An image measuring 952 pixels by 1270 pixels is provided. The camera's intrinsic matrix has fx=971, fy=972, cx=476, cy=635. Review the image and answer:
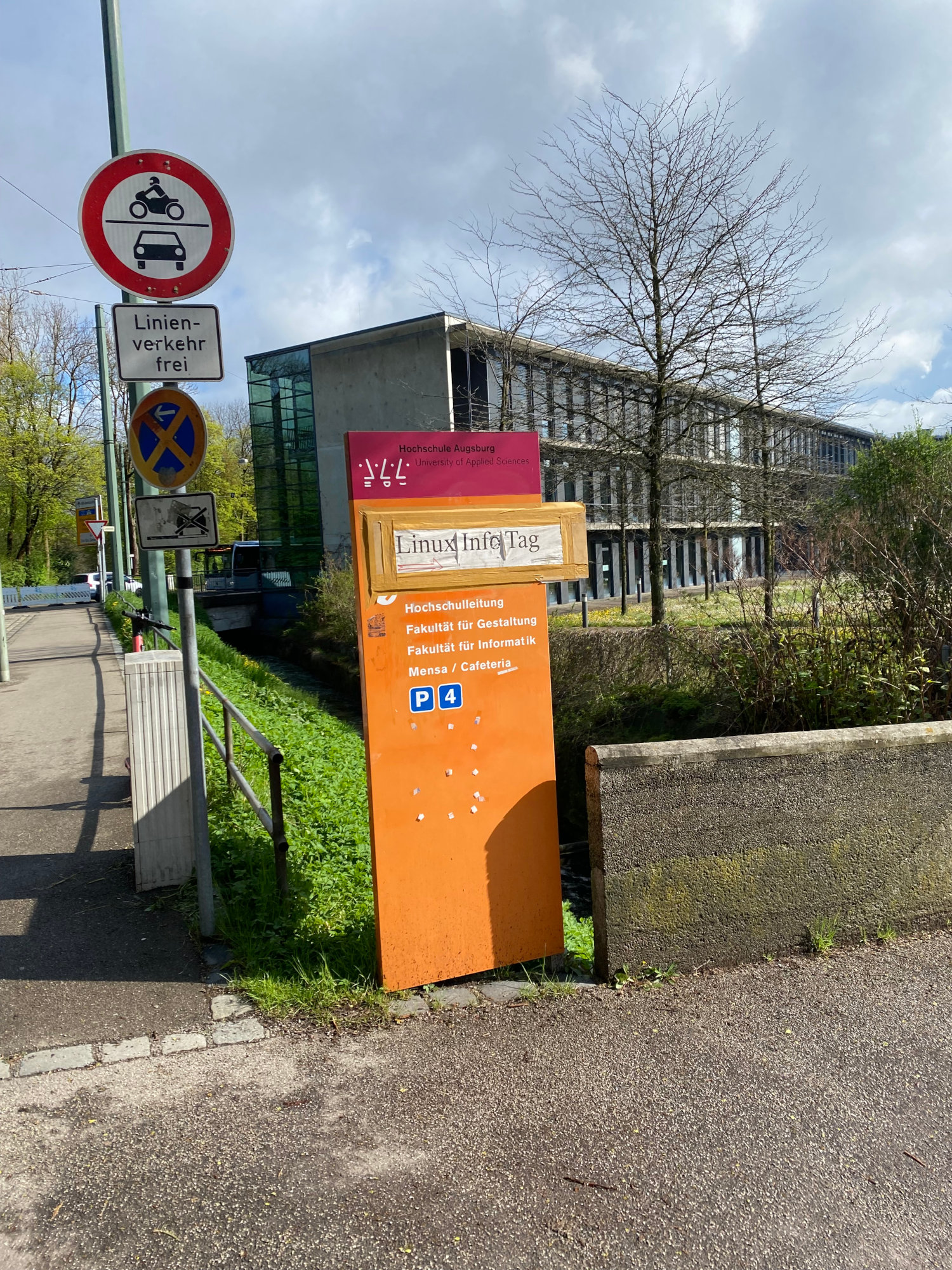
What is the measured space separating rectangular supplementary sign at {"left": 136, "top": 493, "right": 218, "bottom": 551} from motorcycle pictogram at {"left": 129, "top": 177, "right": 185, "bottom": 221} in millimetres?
1308

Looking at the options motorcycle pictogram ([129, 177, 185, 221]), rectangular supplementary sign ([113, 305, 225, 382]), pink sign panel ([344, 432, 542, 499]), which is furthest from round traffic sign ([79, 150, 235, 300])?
pink sign panel ([344, 432, 542, 499])

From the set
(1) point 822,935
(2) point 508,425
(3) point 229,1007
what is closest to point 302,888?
(3) point 229,1007

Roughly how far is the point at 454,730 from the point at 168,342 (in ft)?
7.39

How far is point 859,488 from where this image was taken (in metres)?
29.4

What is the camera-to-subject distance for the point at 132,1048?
3721 mm

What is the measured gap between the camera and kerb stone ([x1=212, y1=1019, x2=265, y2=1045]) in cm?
376

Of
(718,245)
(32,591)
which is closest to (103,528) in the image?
(32,591)

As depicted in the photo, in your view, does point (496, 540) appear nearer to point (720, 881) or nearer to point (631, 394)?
point (720, 881)

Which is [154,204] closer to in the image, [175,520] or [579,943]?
[175,520]

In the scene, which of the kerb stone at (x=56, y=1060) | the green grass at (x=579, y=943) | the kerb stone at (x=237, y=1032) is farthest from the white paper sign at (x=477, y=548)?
the kerb stone at (x=56, y=1060)

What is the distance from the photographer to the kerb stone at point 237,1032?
3.76 m

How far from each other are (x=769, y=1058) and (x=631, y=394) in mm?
13365

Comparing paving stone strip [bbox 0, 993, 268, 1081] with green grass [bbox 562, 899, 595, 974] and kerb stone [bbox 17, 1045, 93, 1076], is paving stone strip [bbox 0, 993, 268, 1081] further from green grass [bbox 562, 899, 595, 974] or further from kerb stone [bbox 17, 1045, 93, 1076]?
green grass [bbox 562, 899, 595, 974]

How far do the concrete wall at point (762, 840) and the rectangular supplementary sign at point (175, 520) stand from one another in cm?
209
